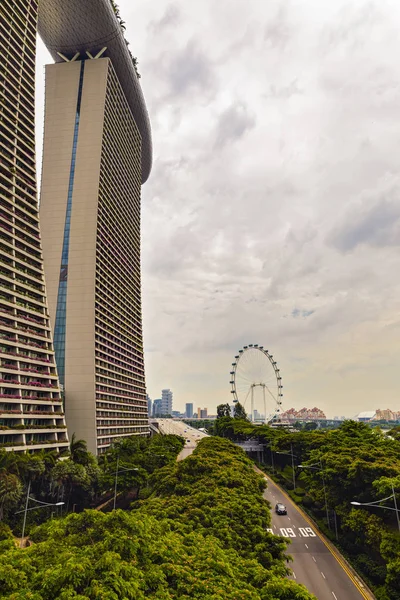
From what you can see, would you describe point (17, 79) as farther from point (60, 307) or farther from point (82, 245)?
point (60, 307)

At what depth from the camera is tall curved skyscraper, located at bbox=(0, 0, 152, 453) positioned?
64438mm

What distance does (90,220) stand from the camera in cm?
9750

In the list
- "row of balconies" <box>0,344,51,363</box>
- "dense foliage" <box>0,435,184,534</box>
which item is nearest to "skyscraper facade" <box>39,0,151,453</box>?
"dense foliage" <box>0,435,184,534</box>

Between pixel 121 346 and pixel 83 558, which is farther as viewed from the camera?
pixel 121 346

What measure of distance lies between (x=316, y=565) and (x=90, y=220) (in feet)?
271

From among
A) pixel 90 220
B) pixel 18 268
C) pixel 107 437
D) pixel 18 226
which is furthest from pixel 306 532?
pixel 90 220

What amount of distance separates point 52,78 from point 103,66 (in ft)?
48.6

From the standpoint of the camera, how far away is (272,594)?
63.5 ft

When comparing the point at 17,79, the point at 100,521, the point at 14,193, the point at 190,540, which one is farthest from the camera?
the point at 17,79

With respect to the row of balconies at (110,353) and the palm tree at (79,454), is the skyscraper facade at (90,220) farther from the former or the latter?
the palm tree at (79,454)

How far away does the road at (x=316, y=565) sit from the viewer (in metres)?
37.0

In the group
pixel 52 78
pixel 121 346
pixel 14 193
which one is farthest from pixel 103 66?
pixel 121 346

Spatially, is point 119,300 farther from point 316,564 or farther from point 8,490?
point 316,564

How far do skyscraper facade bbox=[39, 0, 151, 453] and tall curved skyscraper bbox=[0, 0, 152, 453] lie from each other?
0.29m
